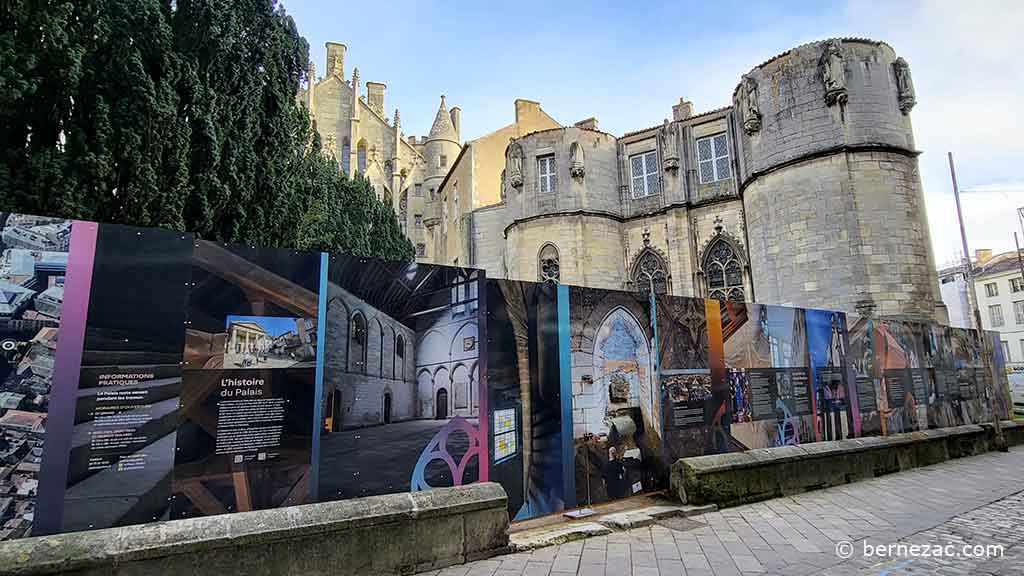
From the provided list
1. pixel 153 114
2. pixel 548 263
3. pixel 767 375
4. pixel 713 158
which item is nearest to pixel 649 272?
pixel 548 263

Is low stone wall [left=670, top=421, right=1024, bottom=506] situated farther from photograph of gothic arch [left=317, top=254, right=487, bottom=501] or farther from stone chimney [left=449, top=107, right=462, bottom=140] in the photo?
stone chimney [left=449, top=107, right=462, bottom=140]

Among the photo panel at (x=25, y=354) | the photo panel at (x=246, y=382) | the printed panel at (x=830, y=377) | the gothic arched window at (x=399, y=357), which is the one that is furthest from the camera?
the printed panel at (x=830, y=377)

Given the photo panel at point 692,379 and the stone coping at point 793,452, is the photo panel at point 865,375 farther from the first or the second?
the photo panel at point 692,379

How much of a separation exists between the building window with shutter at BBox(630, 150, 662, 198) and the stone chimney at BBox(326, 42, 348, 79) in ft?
120

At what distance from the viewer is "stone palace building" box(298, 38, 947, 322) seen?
14109 millimetres

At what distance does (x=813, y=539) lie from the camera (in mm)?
4832

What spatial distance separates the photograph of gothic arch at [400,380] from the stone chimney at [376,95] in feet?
162

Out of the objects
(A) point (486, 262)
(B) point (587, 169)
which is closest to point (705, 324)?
(B) point (587, 169)

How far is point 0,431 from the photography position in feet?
9.30

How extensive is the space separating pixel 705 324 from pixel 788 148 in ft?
36.9

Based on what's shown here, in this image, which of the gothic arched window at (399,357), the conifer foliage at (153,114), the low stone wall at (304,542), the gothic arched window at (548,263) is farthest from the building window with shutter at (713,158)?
the low stone wall at (304,542)

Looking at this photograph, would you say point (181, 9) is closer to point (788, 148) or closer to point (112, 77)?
point (112, 77)

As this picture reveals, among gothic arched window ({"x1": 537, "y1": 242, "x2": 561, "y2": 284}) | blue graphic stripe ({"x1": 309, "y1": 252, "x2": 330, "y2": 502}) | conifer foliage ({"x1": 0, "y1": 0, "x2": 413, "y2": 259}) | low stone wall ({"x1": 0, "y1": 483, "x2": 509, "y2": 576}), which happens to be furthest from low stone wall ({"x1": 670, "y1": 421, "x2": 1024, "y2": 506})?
gothic arched window ({"x1": 537, "y1": 242, "x2": 561, "y2": 284})

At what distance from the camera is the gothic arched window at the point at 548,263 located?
20.4 metres
